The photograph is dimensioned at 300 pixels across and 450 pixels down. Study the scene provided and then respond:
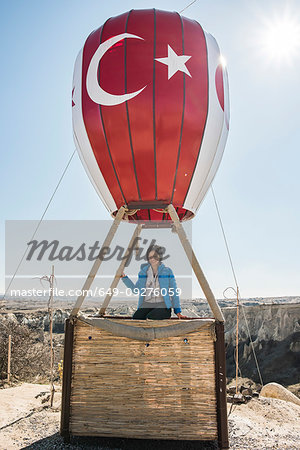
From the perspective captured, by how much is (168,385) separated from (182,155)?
2.92 m

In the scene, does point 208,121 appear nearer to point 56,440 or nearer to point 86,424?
point 86,424

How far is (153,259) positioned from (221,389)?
184cm

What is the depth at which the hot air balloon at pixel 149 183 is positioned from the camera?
4.00 meters

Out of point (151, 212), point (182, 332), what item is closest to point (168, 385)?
point (182, 332)

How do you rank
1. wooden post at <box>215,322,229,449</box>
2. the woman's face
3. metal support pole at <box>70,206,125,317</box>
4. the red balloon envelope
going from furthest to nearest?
the woman's face < the red balloon envelope < metal support pole at <box>70,206,125,317</box> < wooden post at <box>215,322,229,449</box>

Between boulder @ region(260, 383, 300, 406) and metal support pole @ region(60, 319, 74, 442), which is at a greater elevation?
metal support pole @ region(60, 319, 74, 442)

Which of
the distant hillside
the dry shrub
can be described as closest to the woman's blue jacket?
the dry shrub

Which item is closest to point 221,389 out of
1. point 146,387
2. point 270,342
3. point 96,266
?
point 146,387

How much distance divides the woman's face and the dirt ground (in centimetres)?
220

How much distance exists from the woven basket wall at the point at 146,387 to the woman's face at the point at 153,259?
0.94 metres

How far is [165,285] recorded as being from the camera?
4.62 meters

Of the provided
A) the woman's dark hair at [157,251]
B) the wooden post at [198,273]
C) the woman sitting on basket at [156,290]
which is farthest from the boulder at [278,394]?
the woman's dark hair at [157,251]

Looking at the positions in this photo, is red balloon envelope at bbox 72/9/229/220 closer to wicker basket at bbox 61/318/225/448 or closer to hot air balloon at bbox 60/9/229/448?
hot air balloon at bbox 60/9/229/448

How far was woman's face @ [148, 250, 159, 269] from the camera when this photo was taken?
15.8 feet
